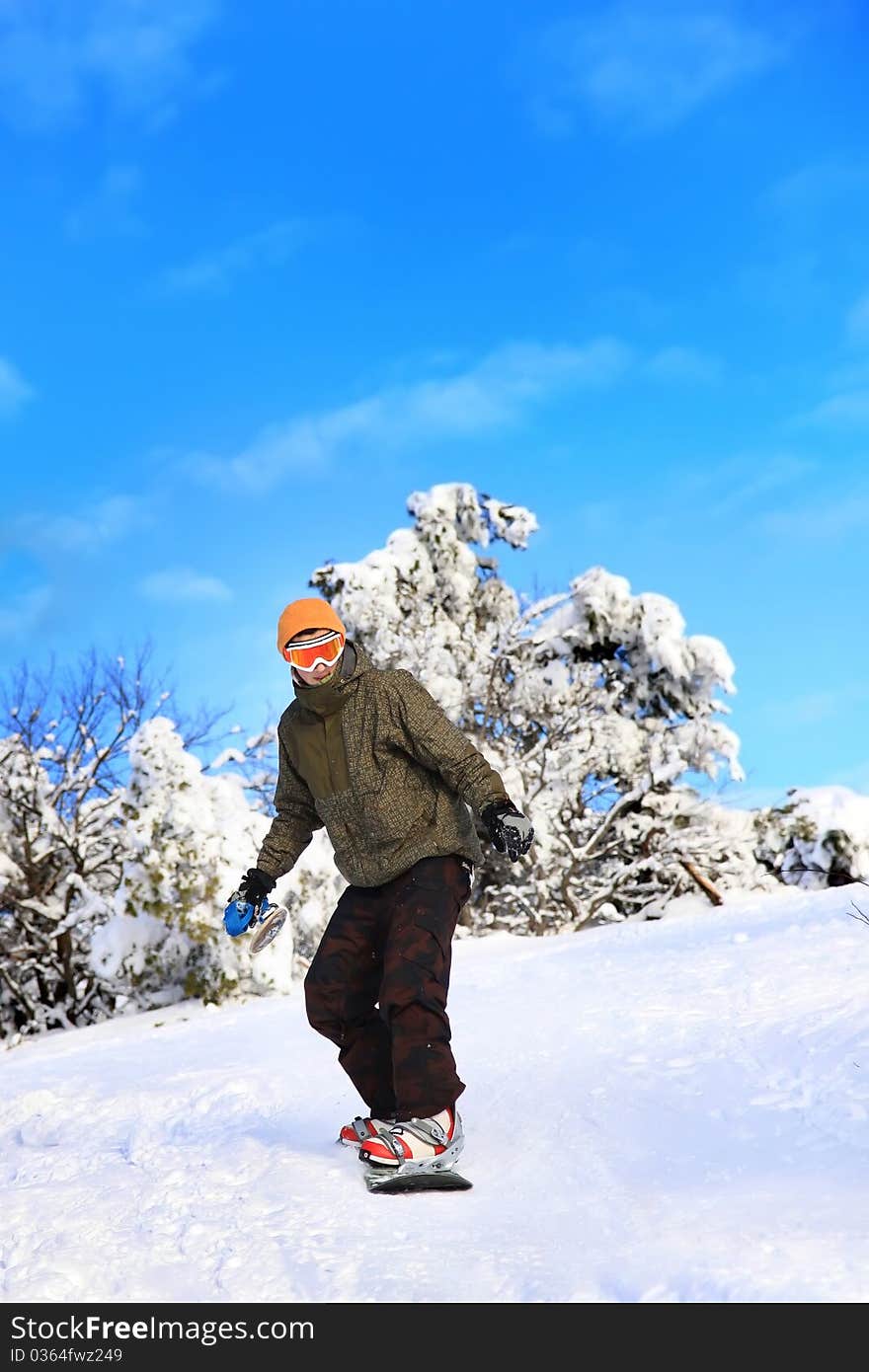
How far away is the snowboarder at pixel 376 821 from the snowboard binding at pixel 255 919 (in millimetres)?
268

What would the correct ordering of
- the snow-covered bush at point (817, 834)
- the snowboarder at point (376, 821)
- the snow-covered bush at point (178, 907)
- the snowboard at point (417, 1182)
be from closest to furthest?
the snowboard at point (417, 1182), the snowboarder at point (376, 821), the snow-covered bush at point (178, 907), the snow-covered bush at point (817, 834)

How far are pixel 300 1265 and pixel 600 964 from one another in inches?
179

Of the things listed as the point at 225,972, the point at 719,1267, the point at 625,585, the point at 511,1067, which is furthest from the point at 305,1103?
the point at 625,585

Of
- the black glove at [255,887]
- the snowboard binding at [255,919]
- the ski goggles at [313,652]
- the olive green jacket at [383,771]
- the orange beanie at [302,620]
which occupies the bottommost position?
the snowboard binding at [255,919]

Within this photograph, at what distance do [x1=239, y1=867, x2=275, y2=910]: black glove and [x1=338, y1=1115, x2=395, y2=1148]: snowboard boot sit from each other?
29.2 inches

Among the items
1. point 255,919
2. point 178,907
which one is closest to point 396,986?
point 255,919

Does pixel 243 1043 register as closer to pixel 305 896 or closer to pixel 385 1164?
pixel 385 1164

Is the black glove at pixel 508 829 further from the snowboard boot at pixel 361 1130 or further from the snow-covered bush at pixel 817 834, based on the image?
the snow-covered bush at pixel 817 834

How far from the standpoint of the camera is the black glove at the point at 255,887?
390cm

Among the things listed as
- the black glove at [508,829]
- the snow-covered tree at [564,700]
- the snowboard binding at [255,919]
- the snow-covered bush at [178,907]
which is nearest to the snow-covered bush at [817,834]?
the snow-covered tree at [564,700]

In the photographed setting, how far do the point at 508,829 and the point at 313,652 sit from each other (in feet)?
2.62

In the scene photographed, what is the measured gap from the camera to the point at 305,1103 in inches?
179

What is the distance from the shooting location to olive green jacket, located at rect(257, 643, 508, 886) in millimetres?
3596

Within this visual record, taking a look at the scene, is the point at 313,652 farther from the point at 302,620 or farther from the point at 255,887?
the point at 255,887
